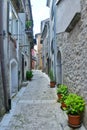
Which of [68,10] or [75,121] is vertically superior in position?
[68,10]

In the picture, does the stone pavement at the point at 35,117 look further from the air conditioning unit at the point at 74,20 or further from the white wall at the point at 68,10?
the white wall at the point at 68,10

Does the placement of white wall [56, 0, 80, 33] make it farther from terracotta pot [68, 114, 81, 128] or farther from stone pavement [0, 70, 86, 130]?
stone pavement [0, 70, 86, 130]

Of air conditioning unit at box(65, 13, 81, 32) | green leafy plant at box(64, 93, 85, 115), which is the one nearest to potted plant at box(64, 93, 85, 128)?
green leafy plant at box(64, 93, 85, 115)

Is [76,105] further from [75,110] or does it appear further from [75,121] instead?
[75,121]

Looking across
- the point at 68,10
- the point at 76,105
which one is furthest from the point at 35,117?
the point at 68,10

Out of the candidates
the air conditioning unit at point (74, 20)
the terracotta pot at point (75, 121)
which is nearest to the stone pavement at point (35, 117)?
the terracotta pot at point (75, 121)

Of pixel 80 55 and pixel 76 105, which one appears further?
pixel 80 55

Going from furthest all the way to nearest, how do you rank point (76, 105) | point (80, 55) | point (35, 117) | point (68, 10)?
1. point (68, 10)
2. point (35, 117)
3. point (80, 55)
4. point (76, 105)

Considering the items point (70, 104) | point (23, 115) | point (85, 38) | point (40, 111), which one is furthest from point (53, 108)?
point (85, 38)

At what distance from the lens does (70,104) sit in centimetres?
641

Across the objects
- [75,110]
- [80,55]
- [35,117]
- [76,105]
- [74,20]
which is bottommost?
[35,117]

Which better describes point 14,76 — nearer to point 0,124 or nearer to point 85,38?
point 0,124

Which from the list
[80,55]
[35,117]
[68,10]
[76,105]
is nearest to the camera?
[76,105]

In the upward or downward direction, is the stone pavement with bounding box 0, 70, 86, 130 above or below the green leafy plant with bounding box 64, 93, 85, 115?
below
